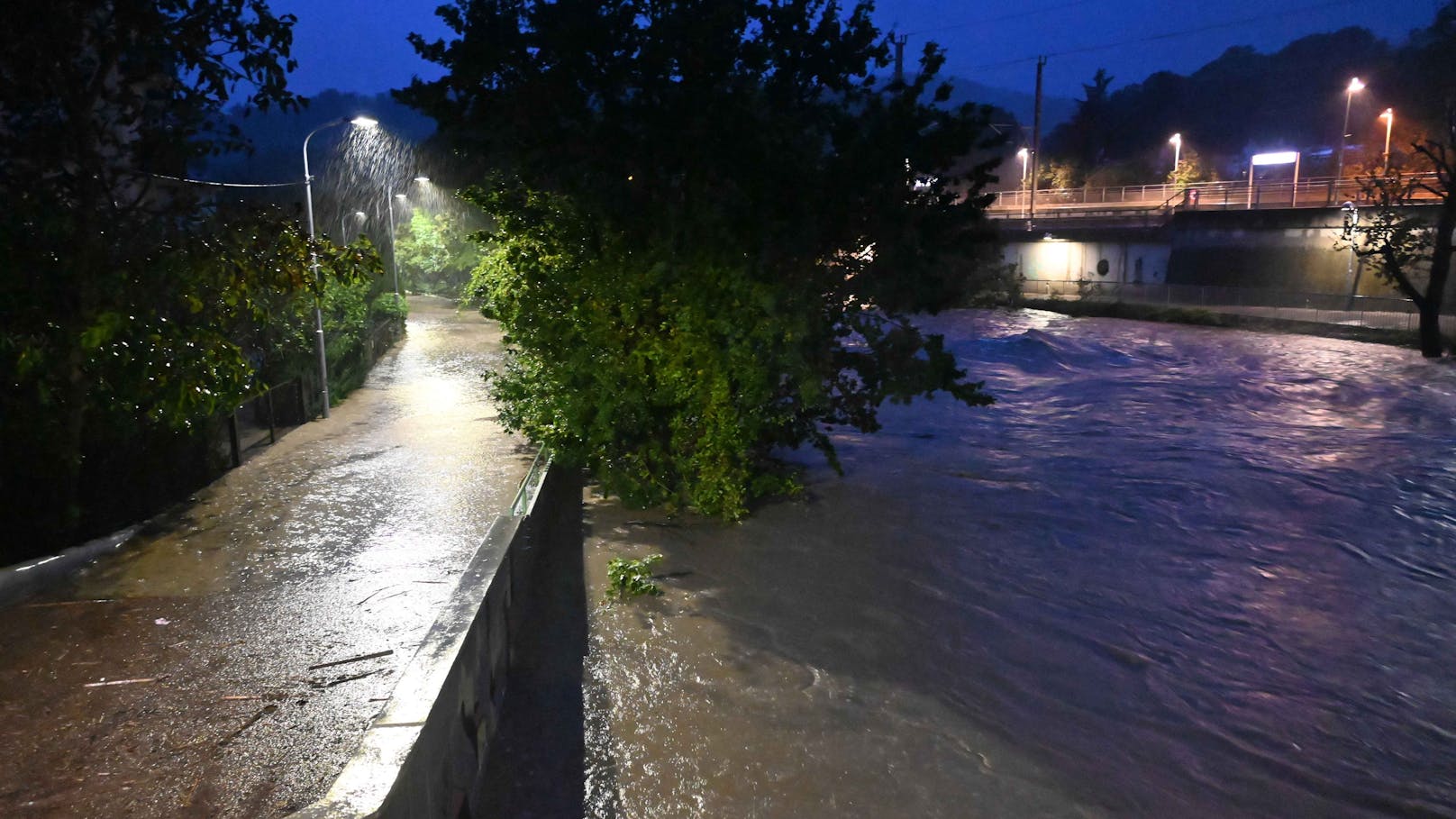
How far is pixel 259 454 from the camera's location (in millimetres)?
15617

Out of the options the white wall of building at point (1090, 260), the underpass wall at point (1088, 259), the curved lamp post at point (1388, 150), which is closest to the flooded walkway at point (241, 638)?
the curved lamp post at point (1388, 150)

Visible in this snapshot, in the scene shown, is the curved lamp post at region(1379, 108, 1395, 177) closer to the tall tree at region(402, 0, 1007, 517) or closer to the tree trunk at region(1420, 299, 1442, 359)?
the tree trunk at region(1420, 299, 1442, 359)

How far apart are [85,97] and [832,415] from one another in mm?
8848

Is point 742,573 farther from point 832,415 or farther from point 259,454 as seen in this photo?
point 259,454

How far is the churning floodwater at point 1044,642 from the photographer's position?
7.57m

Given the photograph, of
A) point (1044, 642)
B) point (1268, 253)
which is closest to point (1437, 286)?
point (1268, 253)

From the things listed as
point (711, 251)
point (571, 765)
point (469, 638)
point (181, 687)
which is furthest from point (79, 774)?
point (711, 251)

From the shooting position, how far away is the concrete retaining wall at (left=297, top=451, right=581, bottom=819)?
4289 millimetres

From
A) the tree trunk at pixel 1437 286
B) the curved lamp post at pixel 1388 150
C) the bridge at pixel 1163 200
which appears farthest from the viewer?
the bridge at pixel 1163 200

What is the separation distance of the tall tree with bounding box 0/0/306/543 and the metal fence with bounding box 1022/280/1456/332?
3458 centimetres

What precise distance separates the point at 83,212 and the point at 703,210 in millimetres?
6091

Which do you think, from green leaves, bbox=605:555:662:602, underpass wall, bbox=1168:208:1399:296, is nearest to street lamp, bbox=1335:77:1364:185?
underpass wall, bbox=1168:208:1399:296

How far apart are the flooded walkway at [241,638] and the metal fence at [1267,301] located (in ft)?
101

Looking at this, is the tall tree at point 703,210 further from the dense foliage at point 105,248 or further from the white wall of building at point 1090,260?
the white wall of building at point 1090,260
